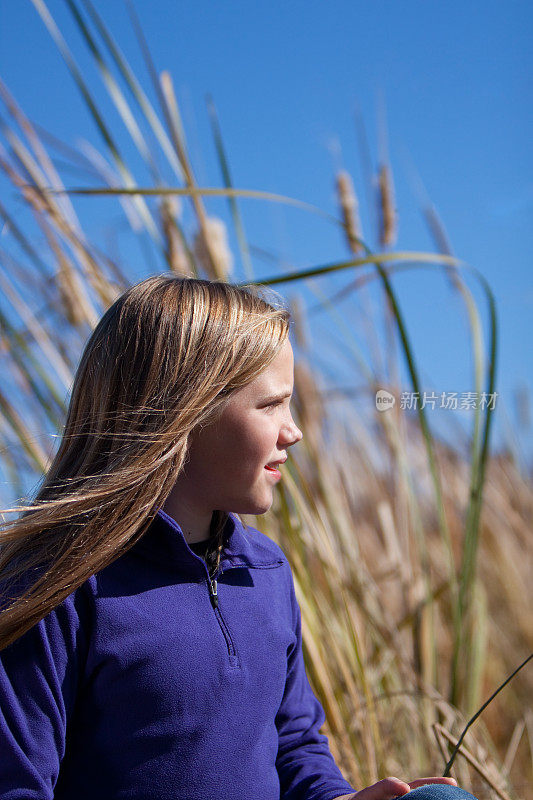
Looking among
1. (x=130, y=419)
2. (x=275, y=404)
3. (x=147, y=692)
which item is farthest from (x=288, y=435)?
(x=147, y=692)

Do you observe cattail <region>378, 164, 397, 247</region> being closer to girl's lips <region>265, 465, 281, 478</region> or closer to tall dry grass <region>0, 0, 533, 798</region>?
tall dry grass <region>0, 0, 533, 798</region>

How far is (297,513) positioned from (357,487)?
0.69 meters

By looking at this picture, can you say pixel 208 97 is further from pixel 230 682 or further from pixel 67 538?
pixel 230 682

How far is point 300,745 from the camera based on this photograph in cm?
89

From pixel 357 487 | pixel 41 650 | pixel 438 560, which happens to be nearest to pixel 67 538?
pixel 41 650

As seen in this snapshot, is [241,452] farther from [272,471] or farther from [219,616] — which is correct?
[219,616]

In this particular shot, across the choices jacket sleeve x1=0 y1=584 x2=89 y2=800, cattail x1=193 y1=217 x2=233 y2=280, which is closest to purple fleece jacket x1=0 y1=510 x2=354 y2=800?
jacket sleeve x1=0 y1=584 x2=89 y2=800

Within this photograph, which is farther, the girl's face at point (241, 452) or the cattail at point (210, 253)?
the cattail at point (210, 253)

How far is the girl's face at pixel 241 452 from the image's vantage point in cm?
79

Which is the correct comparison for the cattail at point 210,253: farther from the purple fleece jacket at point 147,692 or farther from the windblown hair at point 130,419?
the purple fleece jacket at point 147,692

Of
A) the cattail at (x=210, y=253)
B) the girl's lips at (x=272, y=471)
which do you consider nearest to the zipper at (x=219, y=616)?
the girl's lips at (x=272, y=471)

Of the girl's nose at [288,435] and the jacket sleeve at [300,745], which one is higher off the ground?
the girl's nose at [288,435]

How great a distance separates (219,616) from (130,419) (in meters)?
0.22

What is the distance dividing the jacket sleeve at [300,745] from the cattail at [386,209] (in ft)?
→ 2.27
